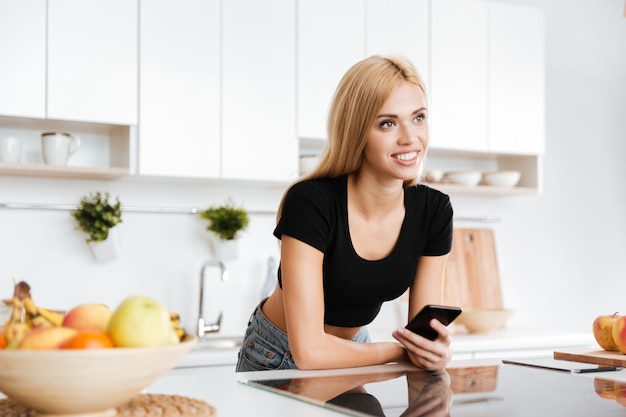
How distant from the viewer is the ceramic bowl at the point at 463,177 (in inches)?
154

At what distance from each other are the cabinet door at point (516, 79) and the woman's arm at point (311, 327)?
2.36m

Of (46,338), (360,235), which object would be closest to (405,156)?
(360,235)

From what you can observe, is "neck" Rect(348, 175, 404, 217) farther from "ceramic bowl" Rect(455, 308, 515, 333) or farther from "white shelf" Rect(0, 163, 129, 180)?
"ceramic bowl" Rect(455, 308, 515, 333)

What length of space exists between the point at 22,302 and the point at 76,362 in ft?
0.52

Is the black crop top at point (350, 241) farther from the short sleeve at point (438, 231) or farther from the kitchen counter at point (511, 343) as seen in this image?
the kitchen counter at point (511, 343)

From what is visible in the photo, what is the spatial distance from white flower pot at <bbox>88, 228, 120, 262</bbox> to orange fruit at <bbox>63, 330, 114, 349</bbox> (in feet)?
8.00

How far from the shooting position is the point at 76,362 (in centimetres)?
89

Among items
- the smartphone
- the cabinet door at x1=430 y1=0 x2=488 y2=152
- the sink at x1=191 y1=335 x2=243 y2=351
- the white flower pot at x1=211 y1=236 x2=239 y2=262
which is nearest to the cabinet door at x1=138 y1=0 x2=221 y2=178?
the white flower pot at x1=211 y1=236 x2=239 y2=262

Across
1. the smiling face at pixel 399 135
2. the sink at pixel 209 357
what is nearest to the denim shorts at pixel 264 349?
the smiling face at pixel 399 135

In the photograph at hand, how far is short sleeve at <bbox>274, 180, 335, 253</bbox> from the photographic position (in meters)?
1.81

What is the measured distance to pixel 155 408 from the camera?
102cm

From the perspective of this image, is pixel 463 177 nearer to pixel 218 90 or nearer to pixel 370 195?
pixel 218 90

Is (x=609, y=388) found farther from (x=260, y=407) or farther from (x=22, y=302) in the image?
(x=22, y=302)

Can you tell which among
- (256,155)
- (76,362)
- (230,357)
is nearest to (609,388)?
(76,362)
